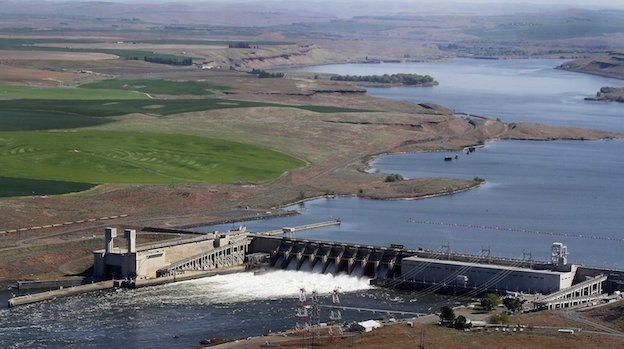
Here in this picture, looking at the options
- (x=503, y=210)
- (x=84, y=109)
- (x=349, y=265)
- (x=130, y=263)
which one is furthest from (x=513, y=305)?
(x=84, y=109)

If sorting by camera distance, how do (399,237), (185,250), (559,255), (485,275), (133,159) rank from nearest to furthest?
(559,255)
(485,275)
(185,250)
(399,237)
(133,159)

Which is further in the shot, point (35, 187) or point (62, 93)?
point (62, 93)

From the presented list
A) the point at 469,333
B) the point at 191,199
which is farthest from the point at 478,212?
the point at 469,333

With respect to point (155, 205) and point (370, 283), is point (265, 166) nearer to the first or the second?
point (155, 205)

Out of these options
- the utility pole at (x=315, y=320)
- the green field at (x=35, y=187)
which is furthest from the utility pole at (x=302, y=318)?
the green field at (x=35, y=187)

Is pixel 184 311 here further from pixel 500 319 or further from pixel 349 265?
pixel 500 319

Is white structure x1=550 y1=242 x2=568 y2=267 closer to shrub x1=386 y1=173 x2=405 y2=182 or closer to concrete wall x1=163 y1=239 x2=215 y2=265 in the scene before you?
concrete wall x1=163 y1=239 x2=215 y2=265

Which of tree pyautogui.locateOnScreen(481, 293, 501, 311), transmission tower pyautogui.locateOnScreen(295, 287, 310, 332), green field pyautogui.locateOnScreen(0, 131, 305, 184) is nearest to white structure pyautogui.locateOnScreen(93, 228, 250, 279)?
transmission tower pyautogui.locateOnScreen(295, 287, 310, 332)
